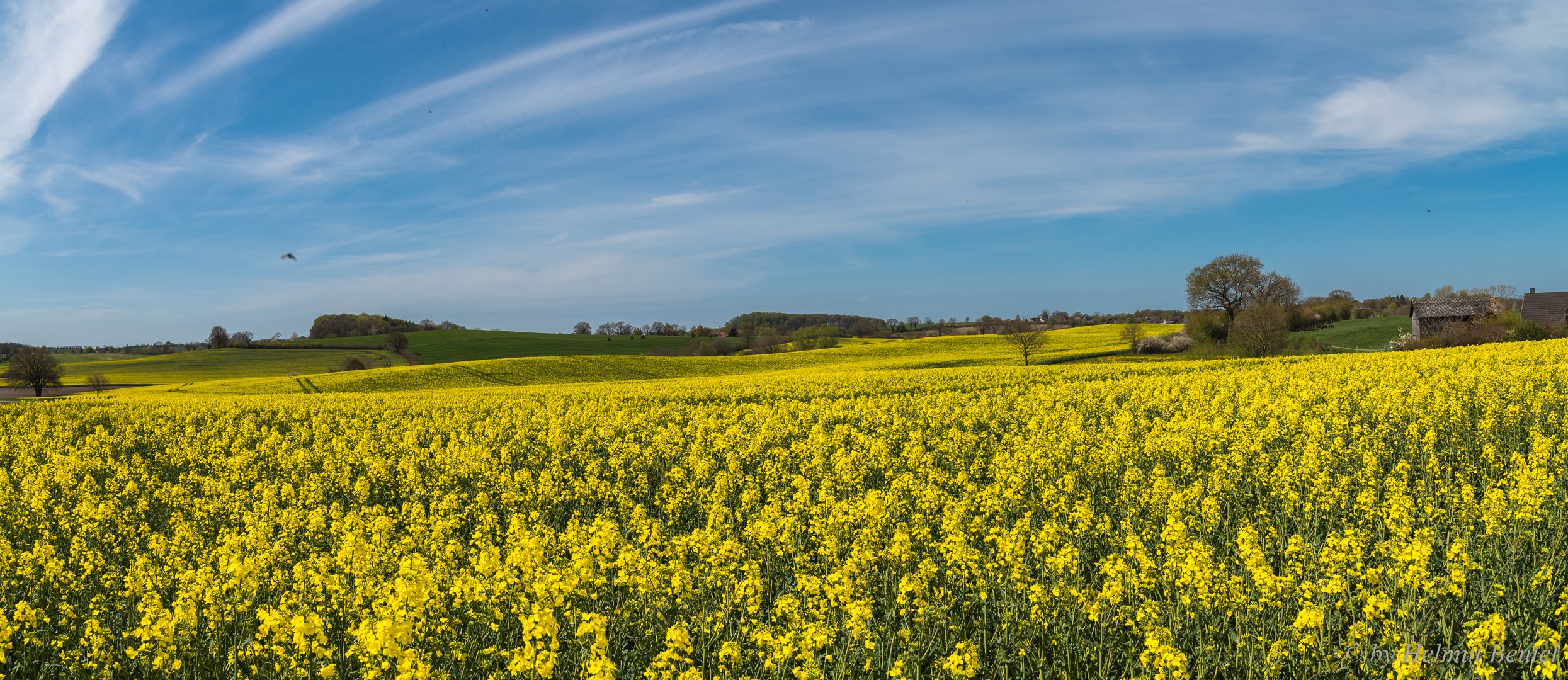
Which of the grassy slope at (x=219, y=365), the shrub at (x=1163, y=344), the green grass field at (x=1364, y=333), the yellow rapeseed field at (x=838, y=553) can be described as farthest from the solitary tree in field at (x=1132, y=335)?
the grassy slope at (x=219, y=365)

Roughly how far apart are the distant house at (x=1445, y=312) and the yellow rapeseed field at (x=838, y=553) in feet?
231

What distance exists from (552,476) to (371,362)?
7325 cm

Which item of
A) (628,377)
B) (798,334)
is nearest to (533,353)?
(798,334)

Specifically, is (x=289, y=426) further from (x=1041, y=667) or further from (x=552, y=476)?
(x=1041, y=667)

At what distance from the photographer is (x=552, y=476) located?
40.8ft

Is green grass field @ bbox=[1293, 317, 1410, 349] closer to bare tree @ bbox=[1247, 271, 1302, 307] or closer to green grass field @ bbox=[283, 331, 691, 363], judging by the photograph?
bare tree @ bbox=[1247, 271, 1302, 307]

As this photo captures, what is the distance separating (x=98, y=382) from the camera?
59344mm

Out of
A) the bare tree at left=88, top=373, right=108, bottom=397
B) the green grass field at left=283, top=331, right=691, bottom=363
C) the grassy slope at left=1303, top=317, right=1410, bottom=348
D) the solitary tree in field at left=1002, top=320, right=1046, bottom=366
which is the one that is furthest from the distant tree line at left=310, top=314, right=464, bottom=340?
the grassy slope at left=1303, top=317, right=1410, bottom=348

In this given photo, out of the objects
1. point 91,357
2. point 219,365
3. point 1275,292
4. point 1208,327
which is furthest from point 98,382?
point 1275,292

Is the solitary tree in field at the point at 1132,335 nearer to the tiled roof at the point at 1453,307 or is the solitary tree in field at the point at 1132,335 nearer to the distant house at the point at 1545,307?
the tiled roof at the point at 1453,307

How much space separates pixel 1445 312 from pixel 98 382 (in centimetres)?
11329

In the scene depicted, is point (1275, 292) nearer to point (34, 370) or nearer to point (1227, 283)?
point (1227, 283)

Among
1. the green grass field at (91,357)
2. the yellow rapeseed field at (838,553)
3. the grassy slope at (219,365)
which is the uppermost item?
the green grass field at (91,357)

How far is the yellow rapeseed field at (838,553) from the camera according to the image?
17.8ft
